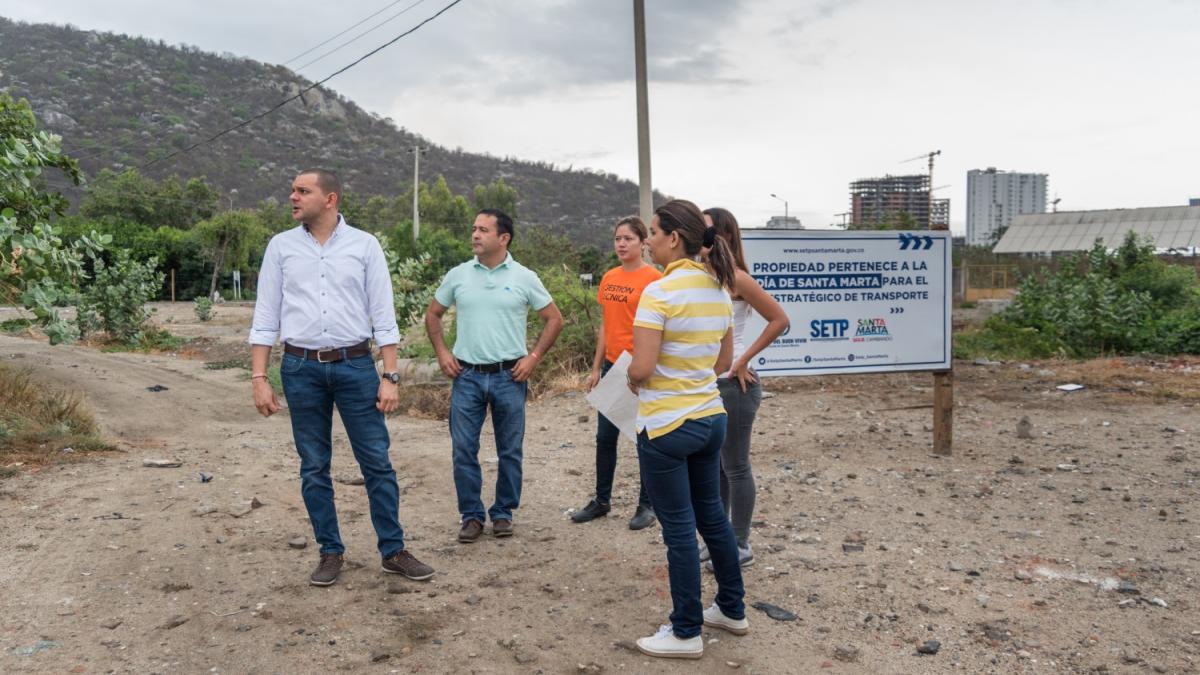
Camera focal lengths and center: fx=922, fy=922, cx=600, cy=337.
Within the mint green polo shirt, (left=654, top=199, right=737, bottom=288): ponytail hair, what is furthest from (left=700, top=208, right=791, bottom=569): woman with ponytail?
the mint green polo shirt

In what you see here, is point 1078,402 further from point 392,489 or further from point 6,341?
point 6,341

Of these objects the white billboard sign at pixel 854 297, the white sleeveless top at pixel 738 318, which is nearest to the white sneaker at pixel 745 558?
the white sleeveless top at pixel 738 318

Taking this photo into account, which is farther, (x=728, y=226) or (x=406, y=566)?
(x=406, y=566)

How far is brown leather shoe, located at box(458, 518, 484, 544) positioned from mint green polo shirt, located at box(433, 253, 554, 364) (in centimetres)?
90

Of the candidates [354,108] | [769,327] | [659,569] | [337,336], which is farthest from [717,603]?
[354,108]

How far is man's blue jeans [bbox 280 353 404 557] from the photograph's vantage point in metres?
4.22

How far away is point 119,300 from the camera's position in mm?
16781

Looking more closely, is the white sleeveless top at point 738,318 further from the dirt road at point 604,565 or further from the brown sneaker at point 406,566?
the brown sneaker at point 406,566

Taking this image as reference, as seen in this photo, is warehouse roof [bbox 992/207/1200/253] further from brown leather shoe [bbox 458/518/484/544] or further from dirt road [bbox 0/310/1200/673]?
brown leather shoe [bbox 458/518/484/544]

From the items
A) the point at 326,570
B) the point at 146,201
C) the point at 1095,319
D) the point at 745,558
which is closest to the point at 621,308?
the point at 745,558

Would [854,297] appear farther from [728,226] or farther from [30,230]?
[30,230]

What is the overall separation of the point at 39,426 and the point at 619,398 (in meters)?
5.45

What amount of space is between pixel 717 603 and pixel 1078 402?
763 cm

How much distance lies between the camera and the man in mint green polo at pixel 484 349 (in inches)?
198
